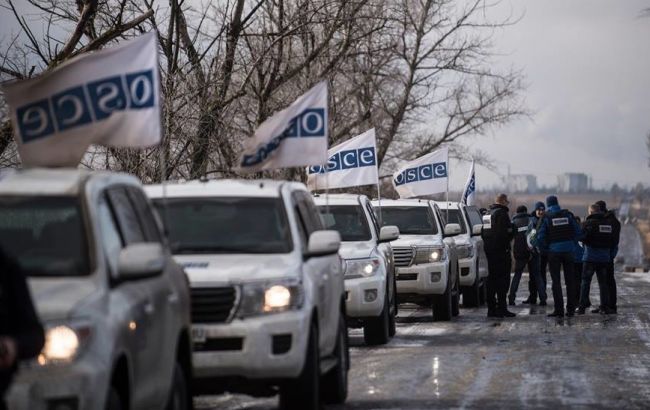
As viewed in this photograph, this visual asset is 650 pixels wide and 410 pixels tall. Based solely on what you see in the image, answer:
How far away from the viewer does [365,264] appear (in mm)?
18609

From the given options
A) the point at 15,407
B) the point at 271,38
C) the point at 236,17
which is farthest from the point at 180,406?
the point at 271,38

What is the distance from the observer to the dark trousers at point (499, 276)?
2452 centimetres

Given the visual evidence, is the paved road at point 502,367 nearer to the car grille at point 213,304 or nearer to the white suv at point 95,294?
the car grille at point 213,304

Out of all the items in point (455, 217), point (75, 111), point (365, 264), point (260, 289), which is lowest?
point (365, 264)

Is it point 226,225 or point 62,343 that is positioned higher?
point 226,225

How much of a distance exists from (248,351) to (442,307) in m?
13.5

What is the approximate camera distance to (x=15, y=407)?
6602 mm

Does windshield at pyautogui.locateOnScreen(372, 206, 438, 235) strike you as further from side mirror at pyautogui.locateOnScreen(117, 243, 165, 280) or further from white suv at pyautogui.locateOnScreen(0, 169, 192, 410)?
side mirror at pyautogui.locateOnScreen(117, 243, 165, 280)

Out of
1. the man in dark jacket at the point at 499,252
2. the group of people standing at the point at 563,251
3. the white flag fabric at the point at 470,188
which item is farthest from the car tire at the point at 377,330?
the white flag fabric at the point at 470,188

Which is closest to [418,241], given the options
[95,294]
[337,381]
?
[337,381]

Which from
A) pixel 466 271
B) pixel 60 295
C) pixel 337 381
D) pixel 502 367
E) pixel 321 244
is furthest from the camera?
pixel 466 271

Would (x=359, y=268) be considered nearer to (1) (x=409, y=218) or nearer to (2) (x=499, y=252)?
(2) (x=499, y=252)

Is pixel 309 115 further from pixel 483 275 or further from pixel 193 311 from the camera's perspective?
pixel 483 275

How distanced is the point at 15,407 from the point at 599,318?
18.9m
